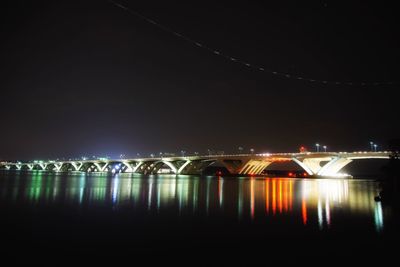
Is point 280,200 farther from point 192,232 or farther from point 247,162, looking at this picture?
point 247,162

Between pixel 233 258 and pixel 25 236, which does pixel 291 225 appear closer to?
pixel 233 258

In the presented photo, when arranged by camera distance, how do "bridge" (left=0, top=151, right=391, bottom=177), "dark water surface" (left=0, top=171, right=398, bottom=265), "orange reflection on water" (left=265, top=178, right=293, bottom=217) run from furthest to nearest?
1. "bridge" (left=0, top=151, right=391, bottom=177)
2. "orange reflection on water" (left=265, top=178, right=293, bottom=217)
3. "dark water surface" (left=0, top=171, right=398, bottom=265)

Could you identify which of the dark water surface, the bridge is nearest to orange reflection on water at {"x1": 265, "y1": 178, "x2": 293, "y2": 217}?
the dark water surface

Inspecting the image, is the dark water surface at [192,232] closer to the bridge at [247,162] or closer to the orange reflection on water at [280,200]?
the orange reflection on water at [280,200]

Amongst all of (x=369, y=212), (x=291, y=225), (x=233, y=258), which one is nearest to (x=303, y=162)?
(x=369, y=212)

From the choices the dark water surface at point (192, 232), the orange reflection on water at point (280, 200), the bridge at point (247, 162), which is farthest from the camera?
the bridge at point (247, 162)

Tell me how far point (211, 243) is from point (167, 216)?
238 inches

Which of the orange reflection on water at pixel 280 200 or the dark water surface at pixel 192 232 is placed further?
the orange reflection on water at pixel 280 200

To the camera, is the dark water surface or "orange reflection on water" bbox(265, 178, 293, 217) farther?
"orange reflection on water" bbox(265, 178, 293, 217)

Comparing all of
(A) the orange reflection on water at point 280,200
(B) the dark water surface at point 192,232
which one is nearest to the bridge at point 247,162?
(A) the orange reflection on water at point 280,200

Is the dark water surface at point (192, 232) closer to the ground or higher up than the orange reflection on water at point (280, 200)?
closer to the ground

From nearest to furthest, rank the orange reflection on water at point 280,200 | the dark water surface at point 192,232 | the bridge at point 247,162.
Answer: the dark water surface at point 192,232 < the orange reflection on water at point 280,200 < the bridge at point 247,162

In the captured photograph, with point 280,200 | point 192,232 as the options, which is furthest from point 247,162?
point 192,232

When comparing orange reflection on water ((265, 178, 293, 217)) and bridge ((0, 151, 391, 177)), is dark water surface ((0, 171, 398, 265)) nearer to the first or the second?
orange reflection on water ((265, 178, 293, 217))
